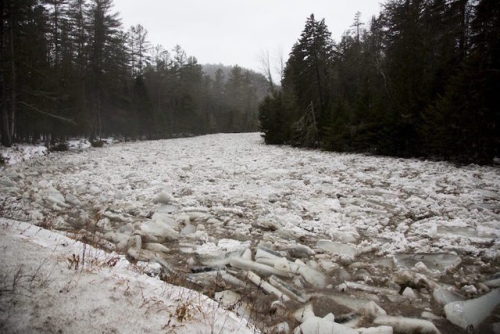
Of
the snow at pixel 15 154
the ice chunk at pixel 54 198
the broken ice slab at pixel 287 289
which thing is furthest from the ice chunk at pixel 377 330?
the snow at pixel 15 154

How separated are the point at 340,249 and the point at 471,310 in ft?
5.87

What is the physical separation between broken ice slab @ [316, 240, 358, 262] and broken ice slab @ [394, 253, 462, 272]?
0.63m

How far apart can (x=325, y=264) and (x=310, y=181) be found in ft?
17.3

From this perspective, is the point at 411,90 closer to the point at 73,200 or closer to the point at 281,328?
the point at 281,328

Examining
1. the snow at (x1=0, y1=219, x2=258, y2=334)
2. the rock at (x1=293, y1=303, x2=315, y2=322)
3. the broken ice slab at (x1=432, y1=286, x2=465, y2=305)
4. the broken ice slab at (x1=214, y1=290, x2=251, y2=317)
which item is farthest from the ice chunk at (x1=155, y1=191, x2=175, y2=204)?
the broken ice slab at (x1=432, y1=286, x2=465, y2=305)

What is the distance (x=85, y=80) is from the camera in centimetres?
2731

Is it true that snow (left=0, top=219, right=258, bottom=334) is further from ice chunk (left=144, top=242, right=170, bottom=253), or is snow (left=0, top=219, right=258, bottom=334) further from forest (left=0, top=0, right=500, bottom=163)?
forest (left=0, top=0, right=500, bottom=163)

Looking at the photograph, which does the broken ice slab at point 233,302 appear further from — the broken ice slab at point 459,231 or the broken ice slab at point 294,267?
the broken ice slab at point 459,231

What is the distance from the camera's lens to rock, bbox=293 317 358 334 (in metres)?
2.46

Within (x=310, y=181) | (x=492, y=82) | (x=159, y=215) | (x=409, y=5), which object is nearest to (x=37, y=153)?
(x=159, y=215)

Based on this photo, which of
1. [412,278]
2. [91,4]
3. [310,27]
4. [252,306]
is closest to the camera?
[252,306]

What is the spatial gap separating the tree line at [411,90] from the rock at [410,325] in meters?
11.8

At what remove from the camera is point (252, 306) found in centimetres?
291

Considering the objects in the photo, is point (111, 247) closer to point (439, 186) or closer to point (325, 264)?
point (325, 264)
